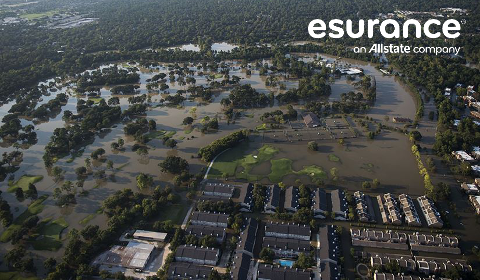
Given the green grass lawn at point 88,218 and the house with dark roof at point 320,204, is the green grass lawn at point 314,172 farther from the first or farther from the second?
the green grass lawn at point 88,218

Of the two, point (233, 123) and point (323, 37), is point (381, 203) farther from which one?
point (323, 37)

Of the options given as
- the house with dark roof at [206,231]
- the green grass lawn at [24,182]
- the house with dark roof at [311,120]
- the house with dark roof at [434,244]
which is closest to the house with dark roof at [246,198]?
the house with dark roof at [206,231]

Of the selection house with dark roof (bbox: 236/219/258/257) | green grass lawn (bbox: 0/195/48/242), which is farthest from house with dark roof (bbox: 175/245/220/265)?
green grass lawn (bbox: 0/195/48/242)

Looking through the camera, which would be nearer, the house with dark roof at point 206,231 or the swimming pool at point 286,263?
the swimming pool at point 286,263

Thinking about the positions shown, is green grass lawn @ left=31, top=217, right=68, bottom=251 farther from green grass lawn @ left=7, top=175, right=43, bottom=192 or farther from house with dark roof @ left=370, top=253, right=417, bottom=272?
house with dark roof @ left=370, top=253, right=417, bottom=272

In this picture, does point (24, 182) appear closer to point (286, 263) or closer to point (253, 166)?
point (253, 166)

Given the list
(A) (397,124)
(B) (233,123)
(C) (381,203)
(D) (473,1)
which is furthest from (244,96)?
(D) (473,1)

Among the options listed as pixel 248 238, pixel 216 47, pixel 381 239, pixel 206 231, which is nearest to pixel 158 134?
pixel 206 231
